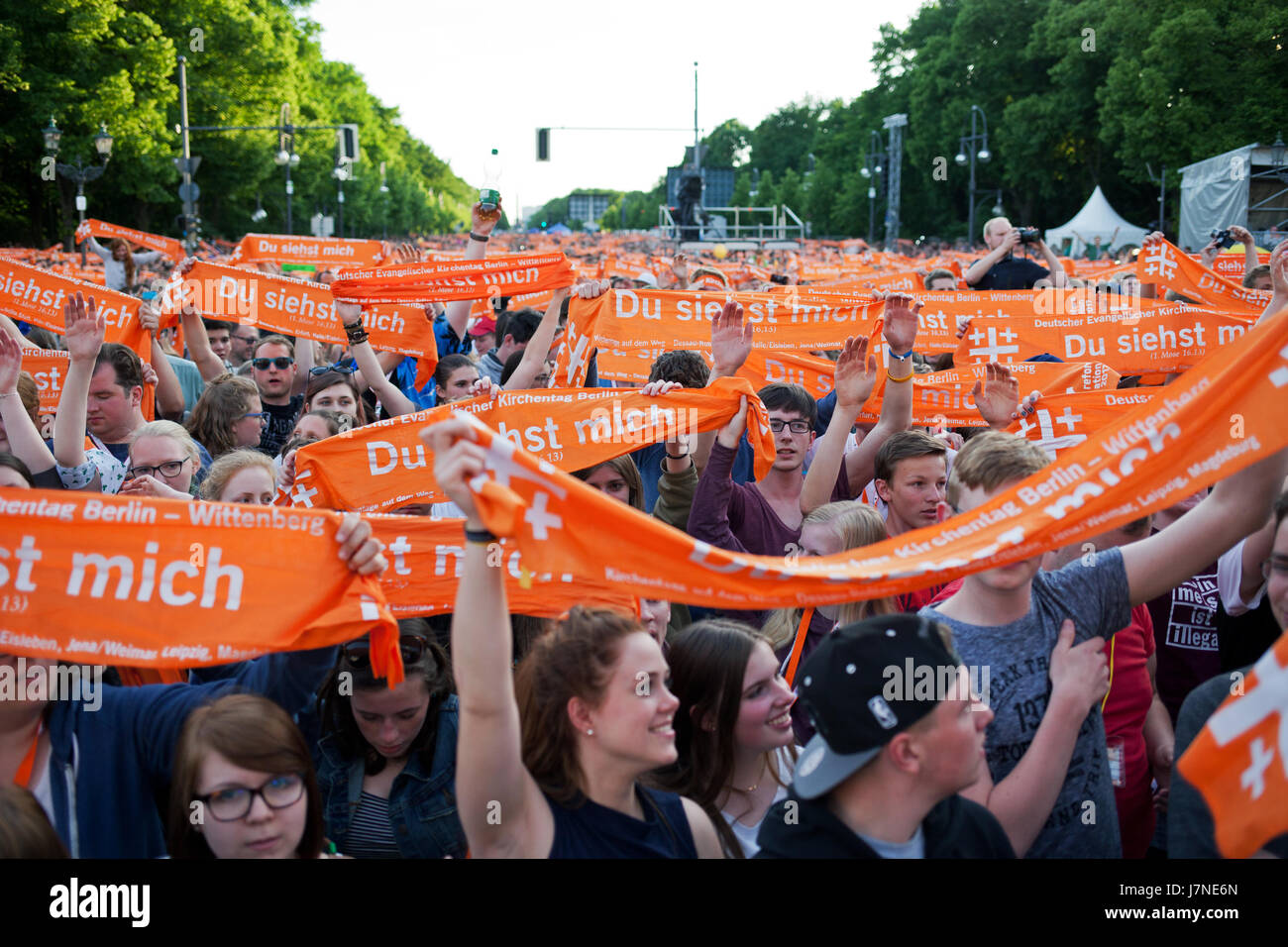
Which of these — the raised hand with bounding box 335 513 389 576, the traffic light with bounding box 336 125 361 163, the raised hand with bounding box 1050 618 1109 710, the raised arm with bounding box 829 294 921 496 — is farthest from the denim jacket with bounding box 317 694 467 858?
the traffic light with bounding box 336 125 361 163

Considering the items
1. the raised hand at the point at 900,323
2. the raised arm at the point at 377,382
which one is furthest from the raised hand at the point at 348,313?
the raised hand at the point at 900,323

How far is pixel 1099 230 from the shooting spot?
45.8m

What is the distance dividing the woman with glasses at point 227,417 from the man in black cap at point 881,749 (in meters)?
4.42

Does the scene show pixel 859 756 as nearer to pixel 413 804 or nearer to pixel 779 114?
pixel 413 804

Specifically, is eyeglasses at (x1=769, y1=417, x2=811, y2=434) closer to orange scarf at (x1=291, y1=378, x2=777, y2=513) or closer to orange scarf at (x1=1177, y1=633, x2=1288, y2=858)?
orange scarf at (x1=291, y1=378, x2=777, y2=513)

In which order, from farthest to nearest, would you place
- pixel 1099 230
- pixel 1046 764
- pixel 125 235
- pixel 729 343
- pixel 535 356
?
pixel 1099 230
pixel 125 235
pixel 535 356
pixel 729 343
pixel 1046 764

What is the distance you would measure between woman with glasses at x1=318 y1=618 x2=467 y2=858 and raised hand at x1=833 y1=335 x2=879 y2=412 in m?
2.45

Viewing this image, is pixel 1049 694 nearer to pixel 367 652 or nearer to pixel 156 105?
pixel 367 652

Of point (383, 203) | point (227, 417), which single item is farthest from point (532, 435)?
point (383, 203)

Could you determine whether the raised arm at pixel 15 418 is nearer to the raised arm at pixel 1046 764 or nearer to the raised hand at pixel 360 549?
the raised hand at pixel 360 549

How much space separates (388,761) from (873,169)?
65.0 meters

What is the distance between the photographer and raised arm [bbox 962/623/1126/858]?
120 inches

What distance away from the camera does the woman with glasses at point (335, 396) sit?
670 centimetres
